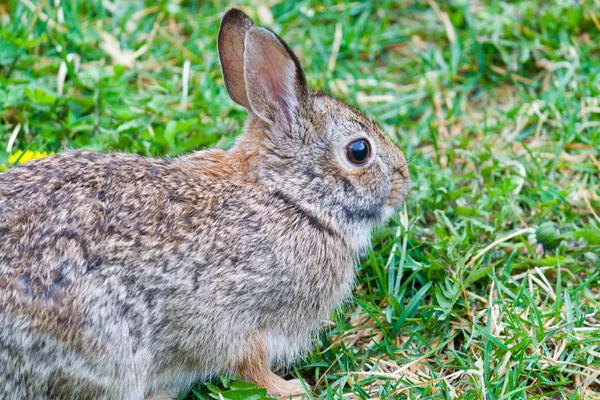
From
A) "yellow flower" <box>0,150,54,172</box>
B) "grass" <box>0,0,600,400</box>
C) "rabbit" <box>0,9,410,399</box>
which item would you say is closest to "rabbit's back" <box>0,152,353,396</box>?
"rabbit" <box>0,9,410,399</box>

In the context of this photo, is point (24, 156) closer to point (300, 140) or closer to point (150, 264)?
point (150, 264)

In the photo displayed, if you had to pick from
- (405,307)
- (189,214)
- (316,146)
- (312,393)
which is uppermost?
(316,146)

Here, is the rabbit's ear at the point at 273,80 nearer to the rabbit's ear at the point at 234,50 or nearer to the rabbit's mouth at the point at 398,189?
the rabbit's ear at the point at 234,50

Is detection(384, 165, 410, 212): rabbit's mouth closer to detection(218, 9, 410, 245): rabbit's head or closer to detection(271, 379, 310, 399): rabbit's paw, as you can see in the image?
detection(218, 9, 410, 245): rabbit's head

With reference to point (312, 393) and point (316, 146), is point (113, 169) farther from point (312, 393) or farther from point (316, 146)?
point (312, 393)

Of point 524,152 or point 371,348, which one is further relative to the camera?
point 524,152

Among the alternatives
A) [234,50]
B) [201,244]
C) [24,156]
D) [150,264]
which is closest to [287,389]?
[201,244]

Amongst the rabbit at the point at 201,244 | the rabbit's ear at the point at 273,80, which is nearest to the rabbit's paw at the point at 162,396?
the rabbit at the point at 201,244

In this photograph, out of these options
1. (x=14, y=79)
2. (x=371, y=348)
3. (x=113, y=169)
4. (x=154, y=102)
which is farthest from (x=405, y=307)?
(x=14, y=79)
